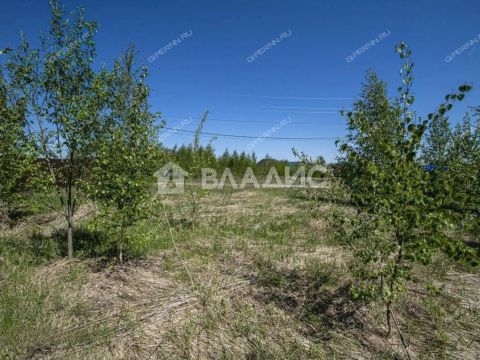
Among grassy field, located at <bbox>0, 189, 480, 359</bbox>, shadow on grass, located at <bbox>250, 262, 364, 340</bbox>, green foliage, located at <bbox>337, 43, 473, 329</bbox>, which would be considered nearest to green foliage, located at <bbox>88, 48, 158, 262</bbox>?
grassy field, located at <bbox>0, 189, 480, 359</bbox>

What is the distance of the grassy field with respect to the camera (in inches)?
137

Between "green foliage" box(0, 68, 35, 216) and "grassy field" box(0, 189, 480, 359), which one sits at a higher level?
"green foliage" box(0, 68, 35, 216)

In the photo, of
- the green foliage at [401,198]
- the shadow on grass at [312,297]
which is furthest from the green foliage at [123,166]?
the green foliage at [401,198]

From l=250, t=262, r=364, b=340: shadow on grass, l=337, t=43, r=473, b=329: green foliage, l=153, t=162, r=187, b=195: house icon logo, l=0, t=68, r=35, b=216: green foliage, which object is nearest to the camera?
l=337, t=43, r=473, b=329: green foliage

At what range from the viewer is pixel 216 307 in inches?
167

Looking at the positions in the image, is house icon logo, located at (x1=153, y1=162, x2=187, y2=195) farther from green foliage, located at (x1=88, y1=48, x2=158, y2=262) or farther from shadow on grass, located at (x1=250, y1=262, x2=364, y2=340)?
shadow on grass, located at (x1=250, y1=262, x2=364, y2=340)

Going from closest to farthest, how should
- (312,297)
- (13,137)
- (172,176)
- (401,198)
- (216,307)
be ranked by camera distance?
(401,198), (216,307), (312,297), (13,137), (172,176)

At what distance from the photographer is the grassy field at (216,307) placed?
347 cm

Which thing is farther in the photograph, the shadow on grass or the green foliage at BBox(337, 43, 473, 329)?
the shadow on grass

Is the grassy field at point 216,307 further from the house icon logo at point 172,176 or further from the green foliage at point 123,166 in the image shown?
the house icon logo at point 172,176

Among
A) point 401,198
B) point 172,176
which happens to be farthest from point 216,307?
point 172,176

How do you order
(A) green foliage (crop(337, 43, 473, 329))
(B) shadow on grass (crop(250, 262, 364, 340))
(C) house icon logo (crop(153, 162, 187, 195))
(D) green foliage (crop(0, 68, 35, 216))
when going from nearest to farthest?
(A) green foliage (crop(337, 43, 473, 329)) < (B) shadow on grass (crop(250, 262, 364, 340)) < (D) green foliage (crop(0, 68, 35, 216)) < (C) house icon logo (crop(153, 162, 187, 195))

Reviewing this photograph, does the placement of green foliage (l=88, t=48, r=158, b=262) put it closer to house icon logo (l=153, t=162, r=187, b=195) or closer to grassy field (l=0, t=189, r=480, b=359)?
grassy field (l=0, t=189, r=480, b=359)

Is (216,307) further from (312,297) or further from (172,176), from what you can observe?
(172,176)
